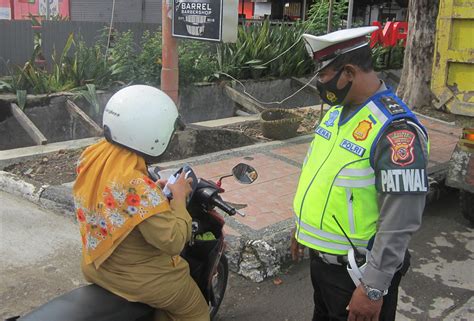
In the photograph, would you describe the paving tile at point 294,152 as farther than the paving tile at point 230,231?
Yes

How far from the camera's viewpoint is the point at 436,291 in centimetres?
367

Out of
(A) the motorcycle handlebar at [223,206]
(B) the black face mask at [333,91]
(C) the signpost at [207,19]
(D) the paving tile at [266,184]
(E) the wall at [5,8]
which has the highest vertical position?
(E) the wall at [5,8]

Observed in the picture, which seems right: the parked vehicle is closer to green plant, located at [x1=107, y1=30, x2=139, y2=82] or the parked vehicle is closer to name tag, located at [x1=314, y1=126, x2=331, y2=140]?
name tag, located at [x1=314, y1=126, x2=331, y2=140]

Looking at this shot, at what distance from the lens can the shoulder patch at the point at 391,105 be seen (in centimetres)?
188

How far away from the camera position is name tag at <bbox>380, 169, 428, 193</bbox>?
175 cm

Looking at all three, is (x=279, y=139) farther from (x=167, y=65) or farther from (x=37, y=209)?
(x=37, y=209)

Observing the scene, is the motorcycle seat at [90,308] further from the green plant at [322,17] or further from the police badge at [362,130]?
the green plant at [322,17]

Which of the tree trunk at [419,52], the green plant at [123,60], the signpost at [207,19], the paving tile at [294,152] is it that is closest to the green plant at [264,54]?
the green plant at [123,60]

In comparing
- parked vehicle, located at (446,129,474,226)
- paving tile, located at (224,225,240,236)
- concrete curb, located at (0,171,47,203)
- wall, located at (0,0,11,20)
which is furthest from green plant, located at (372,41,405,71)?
wall, located at (0,0,11,20)

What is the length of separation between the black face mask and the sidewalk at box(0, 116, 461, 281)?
75.7 inches

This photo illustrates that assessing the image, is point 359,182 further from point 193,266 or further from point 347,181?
point 193,266

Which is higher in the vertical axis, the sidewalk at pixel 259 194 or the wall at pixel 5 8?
the wall at pixel 5 8

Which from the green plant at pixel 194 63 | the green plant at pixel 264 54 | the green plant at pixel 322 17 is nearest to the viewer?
the green plant at pixel 194 63

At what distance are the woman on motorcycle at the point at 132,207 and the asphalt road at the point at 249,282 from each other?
1.26 m
